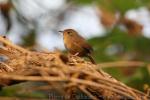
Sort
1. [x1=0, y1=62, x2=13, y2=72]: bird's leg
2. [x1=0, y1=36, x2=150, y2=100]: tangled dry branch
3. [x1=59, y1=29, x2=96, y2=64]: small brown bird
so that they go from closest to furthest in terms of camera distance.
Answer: [x1=0, y1=36, x2=150, y2=100]: tangled dry branch → [x1=0, y1=62, x2=13, y2=72]: bird's leg → [x1=59, y1=29, x2=96, y2=64]: small brown bird

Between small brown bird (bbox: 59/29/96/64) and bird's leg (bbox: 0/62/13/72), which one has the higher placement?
small brown bird (bbox: 59/29/96/64)

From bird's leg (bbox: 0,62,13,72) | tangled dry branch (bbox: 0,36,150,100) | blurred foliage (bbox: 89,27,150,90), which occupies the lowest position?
tangled dry branch (bbox: 0,36,150,100)

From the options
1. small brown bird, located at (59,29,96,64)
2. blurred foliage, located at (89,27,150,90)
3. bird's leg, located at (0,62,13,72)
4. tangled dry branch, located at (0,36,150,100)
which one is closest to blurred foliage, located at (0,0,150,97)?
blurred foliage, located at (89,27,150,90)

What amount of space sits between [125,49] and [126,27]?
0.93ft

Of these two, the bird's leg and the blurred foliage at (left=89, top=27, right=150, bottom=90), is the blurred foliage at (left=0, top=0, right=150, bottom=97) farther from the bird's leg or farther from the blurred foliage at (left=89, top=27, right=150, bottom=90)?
the bird's leg

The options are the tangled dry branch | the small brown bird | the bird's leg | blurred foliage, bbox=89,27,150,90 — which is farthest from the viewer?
blurred foliage, bbox=89,27,150,90

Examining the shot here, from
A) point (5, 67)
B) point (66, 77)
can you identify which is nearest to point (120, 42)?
point (5, 67)

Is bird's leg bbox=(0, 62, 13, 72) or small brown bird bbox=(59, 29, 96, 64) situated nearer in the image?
bird's leg bbox=(0, 62, 13, 72)

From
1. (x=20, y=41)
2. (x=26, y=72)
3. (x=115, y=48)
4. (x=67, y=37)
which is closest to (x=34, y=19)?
(x=20, y=41)

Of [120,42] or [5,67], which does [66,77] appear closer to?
[5,67]

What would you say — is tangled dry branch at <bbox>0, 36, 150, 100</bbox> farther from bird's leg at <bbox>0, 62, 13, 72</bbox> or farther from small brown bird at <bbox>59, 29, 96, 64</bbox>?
small brown bird at <bbox>59, 29, 96, 64</bbox>

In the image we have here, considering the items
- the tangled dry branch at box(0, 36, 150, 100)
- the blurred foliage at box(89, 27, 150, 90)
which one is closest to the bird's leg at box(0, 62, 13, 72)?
the tangled dry branch at box(0, 36, 150, 100)

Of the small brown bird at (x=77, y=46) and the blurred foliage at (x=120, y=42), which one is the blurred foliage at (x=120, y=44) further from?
the small brown bird at (x=77, y=46)

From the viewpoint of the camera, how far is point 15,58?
126 centimetres
